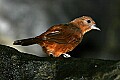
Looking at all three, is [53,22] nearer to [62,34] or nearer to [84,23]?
[84,23]

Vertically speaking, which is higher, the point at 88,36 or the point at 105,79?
the point at 88,36

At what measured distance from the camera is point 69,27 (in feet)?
26.3

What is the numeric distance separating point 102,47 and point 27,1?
2320 mm

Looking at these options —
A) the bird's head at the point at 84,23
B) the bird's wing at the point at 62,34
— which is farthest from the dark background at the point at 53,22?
the bird's wing at the point at 62,34

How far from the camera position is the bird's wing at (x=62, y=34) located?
7480 millimetres

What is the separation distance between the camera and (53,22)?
1187cm

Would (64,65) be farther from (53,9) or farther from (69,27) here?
(53,9)

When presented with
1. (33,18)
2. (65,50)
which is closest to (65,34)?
(65,50)

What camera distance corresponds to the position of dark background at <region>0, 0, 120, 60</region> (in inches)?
466

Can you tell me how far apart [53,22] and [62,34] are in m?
4.19

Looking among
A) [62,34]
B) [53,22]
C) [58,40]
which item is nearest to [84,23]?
[62,34]

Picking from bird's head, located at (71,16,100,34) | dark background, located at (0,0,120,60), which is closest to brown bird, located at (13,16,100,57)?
bird's head, located at (71,16,100,34)

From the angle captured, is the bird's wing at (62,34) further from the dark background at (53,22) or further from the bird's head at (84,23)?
the dark background at (53,22)

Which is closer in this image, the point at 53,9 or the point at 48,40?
the point at 48,40
